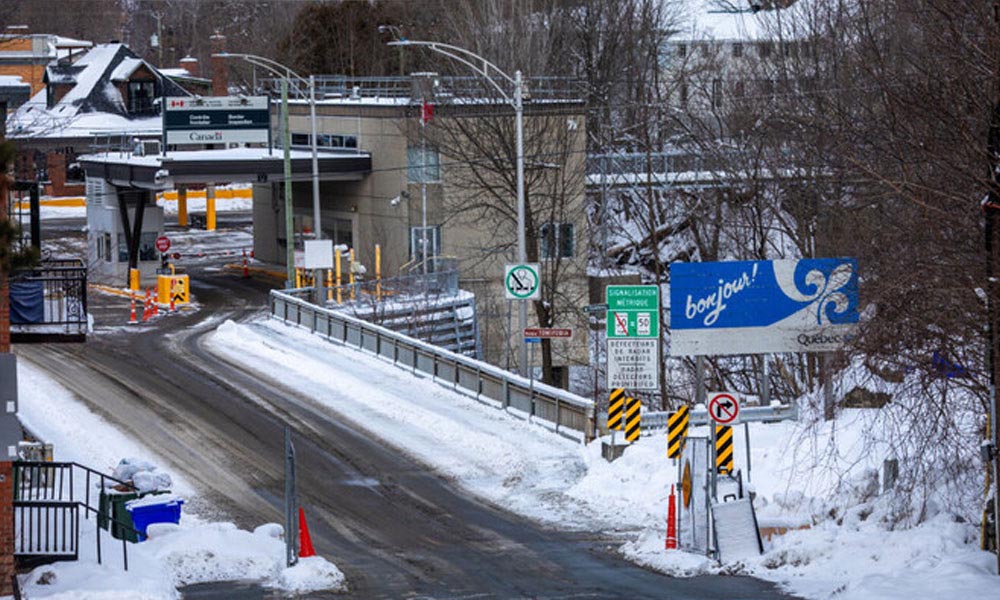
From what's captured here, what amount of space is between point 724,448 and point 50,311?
1024cm

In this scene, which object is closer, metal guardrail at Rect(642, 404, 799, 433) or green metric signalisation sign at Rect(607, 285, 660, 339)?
green metric signalisation sign at Rect(607, 285, 660, 339)

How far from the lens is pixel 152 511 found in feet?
68.6

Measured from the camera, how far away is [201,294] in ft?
167

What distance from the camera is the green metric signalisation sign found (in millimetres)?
25344

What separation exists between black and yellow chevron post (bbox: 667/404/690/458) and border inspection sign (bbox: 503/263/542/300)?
282 inches

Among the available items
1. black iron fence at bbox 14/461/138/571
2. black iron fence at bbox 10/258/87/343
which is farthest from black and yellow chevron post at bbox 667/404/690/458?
black iron fence at bbox 10/258/87/343

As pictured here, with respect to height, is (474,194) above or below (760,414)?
above

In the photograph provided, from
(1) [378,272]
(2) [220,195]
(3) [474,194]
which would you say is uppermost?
(2) [220,195]

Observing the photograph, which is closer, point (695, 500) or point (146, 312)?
point (695, 500)

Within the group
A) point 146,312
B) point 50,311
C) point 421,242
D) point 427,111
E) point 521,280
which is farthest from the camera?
point 421,242

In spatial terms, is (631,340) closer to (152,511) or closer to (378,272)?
(152,511)

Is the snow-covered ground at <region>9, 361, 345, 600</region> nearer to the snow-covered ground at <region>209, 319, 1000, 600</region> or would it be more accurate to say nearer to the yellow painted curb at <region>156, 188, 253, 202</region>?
the snow-covered ground at <region>209, 319, 1000, 600</region>

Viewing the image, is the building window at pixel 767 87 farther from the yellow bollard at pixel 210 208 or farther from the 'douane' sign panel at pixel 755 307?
the yellow bollard at pixel 210 208

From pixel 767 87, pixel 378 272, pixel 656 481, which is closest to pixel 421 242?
pixel 378 272
